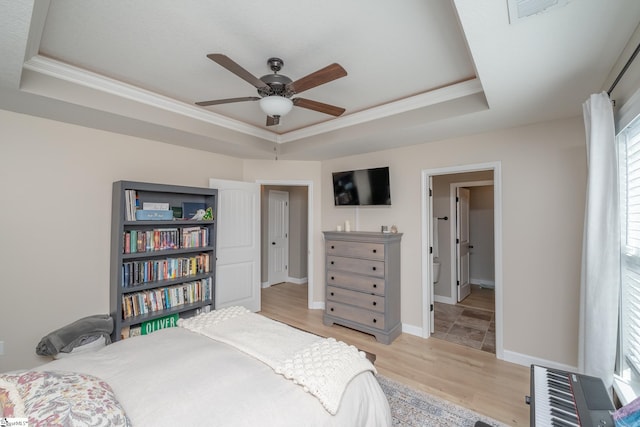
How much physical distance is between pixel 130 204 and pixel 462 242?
5.12 metres

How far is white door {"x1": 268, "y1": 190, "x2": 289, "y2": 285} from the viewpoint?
5.91m

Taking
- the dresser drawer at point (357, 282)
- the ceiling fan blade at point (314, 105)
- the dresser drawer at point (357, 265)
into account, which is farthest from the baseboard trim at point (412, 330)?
the ceiling fan blade at point (314, 105)

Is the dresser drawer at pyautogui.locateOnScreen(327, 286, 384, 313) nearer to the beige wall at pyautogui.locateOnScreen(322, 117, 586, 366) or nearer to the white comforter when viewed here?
the beige wall at pyautogui.locateOnScreen(322, 117, 586, 366)

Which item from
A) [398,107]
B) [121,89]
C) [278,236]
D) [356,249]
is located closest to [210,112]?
[121,89]

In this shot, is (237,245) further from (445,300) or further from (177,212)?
(445,300)

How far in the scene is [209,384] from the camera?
1296 millimetres

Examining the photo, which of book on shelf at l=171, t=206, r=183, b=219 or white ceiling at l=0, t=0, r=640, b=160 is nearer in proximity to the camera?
white ceiling at l=0, t=0, r=640, b=160

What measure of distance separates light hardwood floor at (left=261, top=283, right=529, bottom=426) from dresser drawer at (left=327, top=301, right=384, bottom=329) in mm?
181

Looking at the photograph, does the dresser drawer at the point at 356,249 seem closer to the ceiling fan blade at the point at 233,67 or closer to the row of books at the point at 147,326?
the row of books at the point at 147,326

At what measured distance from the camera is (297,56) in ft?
6.72

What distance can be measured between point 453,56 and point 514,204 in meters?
1.68

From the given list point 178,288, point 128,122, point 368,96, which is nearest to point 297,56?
point 368,96

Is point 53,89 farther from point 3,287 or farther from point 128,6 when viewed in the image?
point 3,287

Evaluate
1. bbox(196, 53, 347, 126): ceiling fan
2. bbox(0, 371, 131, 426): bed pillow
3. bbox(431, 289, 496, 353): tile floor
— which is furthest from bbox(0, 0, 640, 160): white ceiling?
bbox(431, 289, 496, 353): tile floor
